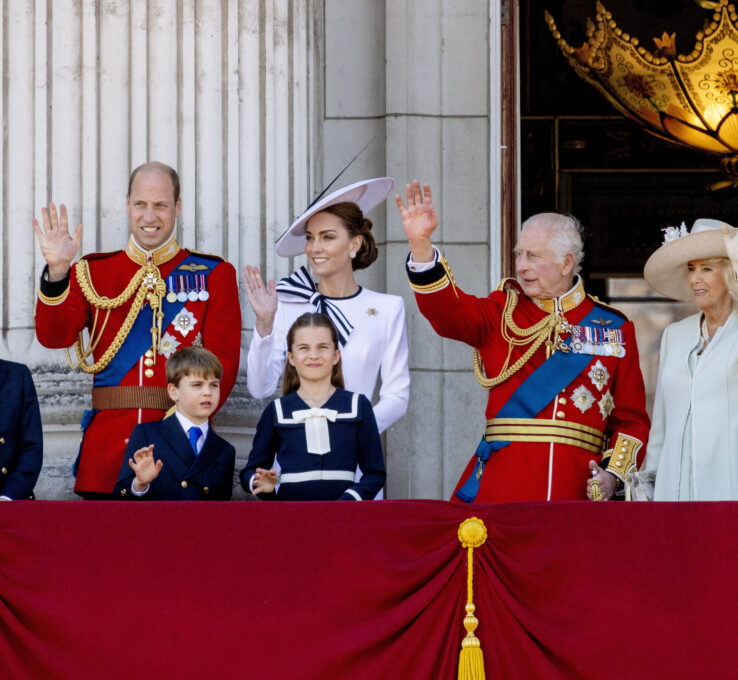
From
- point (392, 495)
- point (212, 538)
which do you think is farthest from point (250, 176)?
point (212, 538)

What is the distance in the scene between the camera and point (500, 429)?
5.50 m

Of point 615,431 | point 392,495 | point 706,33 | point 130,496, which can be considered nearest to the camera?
point 130,496

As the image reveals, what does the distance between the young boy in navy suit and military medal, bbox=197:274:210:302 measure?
1.18 feet

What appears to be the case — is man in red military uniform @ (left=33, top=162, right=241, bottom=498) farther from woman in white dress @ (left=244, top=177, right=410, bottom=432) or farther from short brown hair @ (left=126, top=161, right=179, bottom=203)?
woman in white dress @ (left=244, top=177, right=410, bottom=432)

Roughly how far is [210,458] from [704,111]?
15.5 ft

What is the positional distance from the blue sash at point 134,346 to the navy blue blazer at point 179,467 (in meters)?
0.34

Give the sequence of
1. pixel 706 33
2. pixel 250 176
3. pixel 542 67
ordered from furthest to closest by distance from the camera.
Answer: pixel 542 67 < pixel 706 33 < pixel 250 176

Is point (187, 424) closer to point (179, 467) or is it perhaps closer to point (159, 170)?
point (179, 467)

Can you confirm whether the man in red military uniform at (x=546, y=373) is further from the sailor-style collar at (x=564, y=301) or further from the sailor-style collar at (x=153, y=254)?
the sailor-style collar at (x=153, y=254)

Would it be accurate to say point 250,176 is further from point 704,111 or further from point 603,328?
point 704,111

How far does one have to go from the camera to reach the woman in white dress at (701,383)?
509cm

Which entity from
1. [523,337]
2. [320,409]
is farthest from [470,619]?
[523,337]

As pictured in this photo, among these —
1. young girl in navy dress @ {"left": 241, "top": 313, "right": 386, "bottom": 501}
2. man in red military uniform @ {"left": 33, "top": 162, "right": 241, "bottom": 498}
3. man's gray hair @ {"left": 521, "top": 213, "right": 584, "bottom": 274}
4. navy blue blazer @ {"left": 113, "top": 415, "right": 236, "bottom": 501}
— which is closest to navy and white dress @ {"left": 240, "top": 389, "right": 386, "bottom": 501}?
young girl in navy dress @ {"left": 241, "top": 313, "right": 386, "bottom": 501}

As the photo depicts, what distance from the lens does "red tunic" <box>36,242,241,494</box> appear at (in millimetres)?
5406
